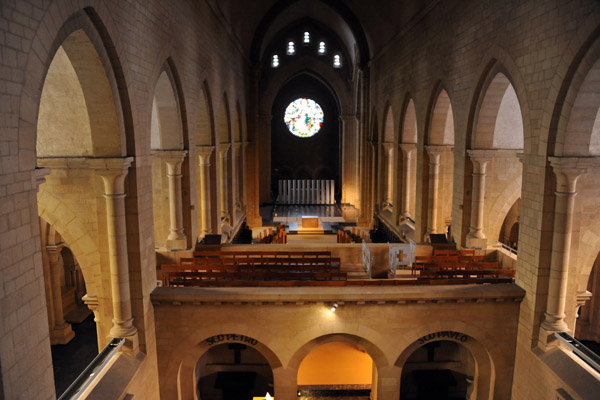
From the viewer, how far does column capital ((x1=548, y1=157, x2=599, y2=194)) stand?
7867 millimetres

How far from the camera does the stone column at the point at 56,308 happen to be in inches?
477

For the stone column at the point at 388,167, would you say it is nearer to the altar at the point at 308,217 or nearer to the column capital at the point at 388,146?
the column capital at the point at 388,146

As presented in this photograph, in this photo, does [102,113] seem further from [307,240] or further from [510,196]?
[307,240]

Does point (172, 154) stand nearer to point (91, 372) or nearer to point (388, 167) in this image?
point (91, 372)

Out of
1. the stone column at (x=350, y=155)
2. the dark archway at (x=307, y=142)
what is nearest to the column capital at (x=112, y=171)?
the stone column at (x=350, y=155)

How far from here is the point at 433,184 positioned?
47.8 feet

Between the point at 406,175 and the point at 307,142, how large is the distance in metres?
18.6

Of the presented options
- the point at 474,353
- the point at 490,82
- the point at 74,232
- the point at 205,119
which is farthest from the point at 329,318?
the point at 205,119

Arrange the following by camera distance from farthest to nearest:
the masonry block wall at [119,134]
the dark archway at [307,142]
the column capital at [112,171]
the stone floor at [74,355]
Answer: the dark archway at [307,142]
the stone floor at [74,355]
the column capital at [112,171]
the masonry block wall at [119,134]

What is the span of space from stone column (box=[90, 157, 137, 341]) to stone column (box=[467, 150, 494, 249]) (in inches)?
321

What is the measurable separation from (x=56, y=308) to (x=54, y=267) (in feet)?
3.48

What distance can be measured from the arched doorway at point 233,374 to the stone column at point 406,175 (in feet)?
28.6

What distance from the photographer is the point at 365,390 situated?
38.4 ft

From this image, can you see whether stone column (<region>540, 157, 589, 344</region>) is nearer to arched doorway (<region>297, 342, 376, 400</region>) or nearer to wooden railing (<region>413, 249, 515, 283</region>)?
wooden railing (<region>413, 249, 515, 283</region>)
